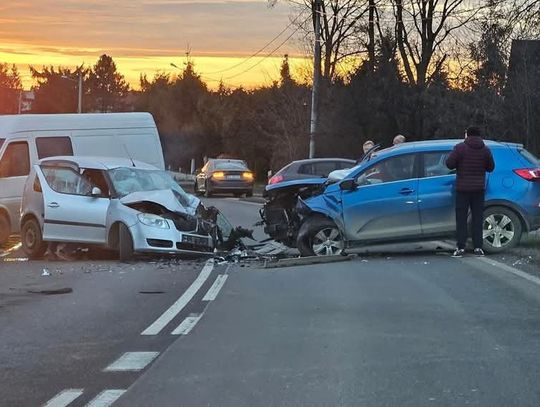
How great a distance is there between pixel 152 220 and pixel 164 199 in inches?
19.8

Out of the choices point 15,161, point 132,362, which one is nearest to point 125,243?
point 15,161

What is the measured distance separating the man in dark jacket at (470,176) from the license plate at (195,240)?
4.07 metres

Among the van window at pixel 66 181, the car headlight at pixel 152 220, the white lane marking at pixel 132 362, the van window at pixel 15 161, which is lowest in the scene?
the white lane marking at pixel 132 362

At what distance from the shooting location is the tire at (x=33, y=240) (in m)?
13.7

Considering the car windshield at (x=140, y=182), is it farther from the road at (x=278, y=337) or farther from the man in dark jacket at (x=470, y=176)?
the man in dark jacket at (x=470, y=176)

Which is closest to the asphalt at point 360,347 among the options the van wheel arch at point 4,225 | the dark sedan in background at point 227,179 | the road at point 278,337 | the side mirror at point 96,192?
the road at point 278,337

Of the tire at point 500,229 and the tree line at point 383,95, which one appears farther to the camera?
the tree line at point 383,95

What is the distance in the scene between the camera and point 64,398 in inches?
218

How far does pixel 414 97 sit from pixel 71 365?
97.6 ft

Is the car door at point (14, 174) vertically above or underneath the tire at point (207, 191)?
above

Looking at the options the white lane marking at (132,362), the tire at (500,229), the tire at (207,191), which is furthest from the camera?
the tire at (207,191)

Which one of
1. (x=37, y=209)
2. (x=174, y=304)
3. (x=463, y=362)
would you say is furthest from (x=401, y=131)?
(x=463, y=362)

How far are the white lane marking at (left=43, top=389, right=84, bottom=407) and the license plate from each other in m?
7.15

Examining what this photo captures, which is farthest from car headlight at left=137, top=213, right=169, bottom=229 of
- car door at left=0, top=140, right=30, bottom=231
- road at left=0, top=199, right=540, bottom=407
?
car door at left=0, top=140, right=30, bottom=231
